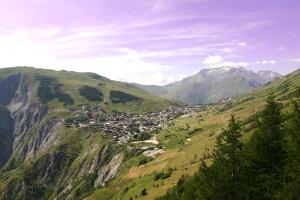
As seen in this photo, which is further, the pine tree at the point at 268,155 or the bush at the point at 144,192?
the bush at the point at 144,192

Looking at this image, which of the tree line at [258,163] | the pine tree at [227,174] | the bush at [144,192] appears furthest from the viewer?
the bush at [144,192]

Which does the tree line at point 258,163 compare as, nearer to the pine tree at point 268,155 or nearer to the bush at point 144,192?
the pine tree at point 268,155

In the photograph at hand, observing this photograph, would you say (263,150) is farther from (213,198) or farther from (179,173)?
(179,173)

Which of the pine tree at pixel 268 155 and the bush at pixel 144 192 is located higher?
the pine tree at pixel 268 155

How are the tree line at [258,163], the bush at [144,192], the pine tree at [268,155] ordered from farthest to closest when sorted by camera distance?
1. the bush at [144,192]
2. the pine tree at [268,155]
3. the tree line at [258,163]

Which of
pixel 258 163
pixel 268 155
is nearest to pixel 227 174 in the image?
pixel 258 163

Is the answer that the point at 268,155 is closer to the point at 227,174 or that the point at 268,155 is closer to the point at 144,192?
the point at 227,174

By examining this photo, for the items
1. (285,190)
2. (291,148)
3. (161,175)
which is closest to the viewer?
(285,190)

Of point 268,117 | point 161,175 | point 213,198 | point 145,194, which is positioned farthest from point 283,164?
point 161,175

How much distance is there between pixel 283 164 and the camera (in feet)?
147

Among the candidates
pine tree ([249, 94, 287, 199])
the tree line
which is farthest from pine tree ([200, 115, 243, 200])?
pine tree ([249, 94, 287, 199])

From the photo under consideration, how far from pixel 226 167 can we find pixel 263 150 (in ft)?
16.9

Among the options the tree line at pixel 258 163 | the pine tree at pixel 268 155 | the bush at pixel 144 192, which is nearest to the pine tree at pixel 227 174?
the tree line at pixel 258 163

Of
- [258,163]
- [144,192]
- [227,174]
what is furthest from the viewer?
[144,192]
